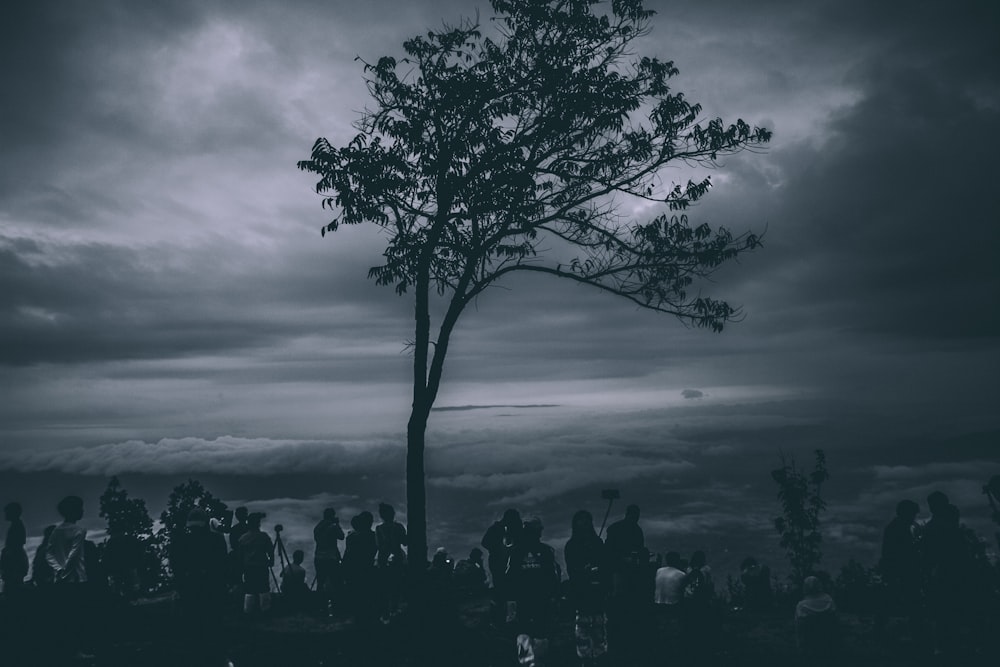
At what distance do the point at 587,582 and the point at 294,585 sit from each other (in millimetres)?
7100

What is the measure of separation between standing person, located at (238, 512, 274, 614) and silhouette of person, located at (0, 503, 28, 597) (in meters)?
3.71

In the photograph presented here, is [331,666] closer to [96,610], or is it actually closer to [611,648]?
[96,610]

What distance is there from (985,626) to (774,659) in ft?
9.95

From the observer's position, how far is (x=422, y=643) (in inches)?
459

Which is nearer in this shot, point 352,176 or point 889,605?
point 889,605

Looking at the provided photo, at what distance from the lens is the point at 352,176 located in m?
14.0

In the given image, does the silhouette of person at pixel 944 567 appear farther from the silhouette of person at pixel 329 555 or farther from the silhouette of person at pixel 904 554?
the silhouette of person at pixel 329 555

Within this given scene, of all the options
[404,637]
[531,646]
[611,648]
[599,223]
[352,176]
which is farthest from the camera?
[599,223]

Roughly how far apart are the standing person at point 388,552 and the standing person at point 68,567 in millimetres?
4781

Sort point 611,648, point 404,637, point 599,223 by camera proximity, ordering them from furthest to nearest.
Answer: point 599,223 → point 404,637 → point 611,648

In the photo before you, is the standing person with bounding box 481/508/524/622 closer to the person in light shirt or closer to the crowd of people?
the crowd of people

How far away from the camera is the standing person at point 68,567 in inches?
392

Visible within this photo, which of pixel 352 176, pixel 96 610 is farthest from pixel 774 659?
pixel 352 176

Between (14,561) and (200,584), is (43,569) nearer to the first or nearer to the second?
(14,561)
